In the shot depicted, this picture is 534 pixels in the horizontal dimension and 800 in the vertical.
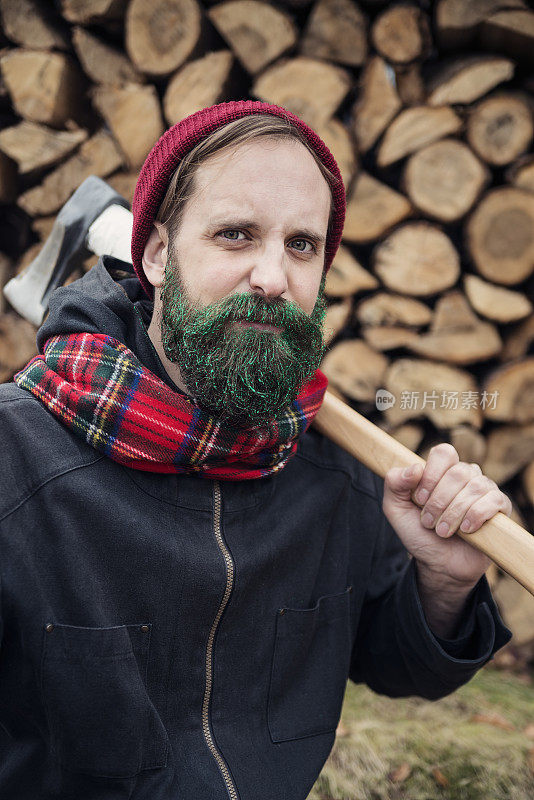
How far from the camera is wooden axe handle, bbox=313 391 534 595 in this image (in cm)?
117

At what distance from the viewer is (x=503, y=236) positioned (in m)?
2.50

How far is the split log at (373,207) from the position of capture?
252 centimetres

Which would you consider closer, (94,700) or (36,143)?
(94,700)

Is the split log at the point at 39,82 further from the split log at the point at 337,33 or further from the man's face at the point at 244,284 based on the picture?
the man's face at the point at 244,284

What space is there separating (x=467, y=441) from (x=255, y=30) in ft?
5.81

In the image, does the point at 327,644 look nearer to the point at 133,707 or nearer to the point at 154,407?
the point at 133,707

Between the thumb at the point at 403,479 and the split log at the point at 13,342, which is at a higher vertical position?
the thumb at the point at 403,479

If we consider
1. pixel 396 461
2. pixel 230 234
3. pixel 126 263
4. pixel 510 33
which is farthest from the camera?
pixel 510 33

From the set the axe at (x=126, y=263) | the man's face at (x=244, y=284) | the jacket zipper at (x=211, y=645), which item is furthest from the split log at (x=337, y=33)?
the jacket zipper at (x=211, y=645)

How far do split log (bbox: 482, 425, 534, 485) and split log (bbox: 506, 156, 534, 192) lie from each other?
3.11ft

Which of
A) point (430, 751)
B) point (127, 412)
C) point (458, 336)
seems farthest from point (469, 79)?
point (430, 751)

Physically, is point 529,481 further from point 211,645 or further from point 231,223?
point 231,223

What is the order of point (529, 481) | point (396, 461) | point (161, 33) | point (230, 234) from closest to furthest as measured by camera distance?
1. point (230, 234)
2. point (396, 461)
3. point (161, 33)
4. point (529, 481)

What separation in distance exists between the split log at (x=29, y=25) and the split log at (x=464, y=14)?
1.45 m
